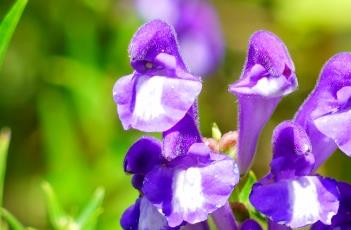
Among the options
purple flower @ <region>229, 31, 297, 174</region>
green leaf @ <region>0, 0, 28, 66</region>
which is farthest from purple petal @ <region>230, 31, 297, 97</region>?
green leaf @ <region>0, 0, 28, 66</region>

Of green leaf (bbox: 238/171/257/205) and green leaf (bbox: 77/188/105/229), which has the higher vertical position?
green leaf (bbox: 238/171/257/205)

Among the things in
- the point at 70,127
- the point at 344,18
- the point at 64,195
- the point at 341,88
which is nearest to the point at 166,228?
the point at 341,88

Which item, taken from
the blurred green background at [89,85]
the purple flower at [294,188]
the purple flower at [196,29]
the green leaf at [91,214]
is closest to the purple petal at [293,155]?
the purple flower at [294,188]

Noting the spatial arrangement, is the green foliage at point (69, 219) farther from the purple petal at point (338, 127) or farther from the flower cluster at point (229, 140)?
the purple petal at point (338, 127)

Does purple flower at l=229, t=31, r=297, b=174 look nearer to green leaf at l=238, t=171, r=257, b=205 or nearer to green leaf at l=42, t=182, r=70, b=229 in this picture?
green leaf at l=238, t=171, r=257, b=205

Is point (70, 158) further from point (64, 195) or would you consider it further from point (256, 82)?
point (256, 82)

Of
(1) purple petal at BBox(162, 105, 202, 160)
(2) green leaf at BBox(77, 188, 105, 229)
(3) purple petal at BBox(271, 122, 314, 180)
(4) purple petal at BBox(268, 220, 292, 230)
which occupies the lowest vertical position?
(2) green leaf at BBox(77, 188, 105, 229)
